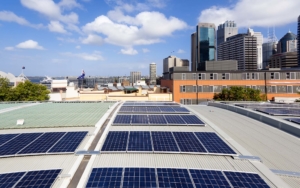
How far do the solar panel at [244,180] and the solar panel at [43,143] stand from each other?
32.8 ft

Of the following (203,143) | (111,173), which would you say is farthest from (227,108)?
(111,173)

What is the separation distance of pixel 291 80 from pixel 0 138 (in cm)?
6300

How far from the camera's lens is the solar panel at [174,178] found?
8.34 meters

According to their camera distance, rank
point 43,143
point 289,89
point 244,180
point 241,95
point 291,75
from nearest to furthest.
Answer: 1. point 244,180
2. point 43,143
3. point 241,95
4. point 291,75
5. point 289,89

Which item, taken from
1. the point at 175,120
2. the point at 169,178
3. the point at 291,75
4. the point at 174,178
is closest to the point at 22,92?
the point at 175,120

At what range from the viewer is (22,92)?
4812 cm

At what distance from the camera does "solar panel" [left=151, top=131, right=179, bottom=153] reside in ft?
38.8

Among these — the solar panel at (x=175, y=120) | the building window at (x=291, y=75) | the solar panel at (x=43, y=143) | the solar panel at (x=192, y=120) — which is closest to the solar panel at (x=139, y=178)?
the solar panel at (x=43, y=143)

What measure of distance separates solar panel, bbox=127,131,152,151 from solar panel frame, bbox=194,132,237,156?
11.4ft

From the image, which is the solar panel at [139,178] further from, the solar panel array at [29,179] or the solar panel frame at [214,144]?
the solar panel frame at [214,144]

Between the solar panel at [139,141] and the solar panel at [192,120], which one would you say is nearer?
the solar panel at [139,141]

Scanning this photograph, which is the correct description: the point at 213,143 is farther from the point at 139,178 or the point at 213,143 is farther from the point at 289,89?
the point at 289,89

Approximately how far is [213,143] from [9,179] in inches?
432

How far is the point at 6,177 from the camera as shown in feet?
29.1
